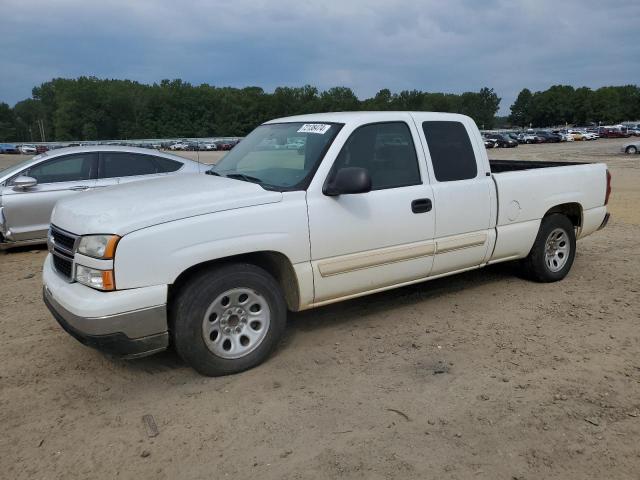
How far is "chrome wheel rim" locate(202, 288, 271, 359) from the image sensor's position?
3799 mm

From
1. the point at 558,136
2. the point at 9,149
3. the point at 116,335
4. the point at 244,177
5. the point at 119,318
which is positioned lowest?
→ the point at 116,335

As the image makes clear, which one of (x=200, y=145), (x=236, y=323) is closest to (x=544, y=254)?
(x=236, y=323)

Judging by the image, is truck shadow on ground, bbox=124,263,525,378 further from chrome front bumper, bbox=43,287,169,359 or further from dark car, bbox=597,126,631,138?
dark car, bbox=597,126,631,138

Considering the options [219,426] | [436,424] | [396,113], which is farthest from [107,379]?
[396,113]

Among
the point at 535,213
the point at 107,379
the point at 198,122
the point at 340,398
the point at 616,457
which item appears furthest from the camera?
the point at 198,122

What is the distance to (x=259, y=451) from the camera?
3066mm

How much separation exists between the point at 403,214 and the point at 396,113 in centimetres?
93

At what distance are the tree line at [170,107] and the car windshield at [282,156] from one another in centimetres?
12024

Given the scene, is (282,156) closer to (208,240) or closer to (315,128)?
(315,128)

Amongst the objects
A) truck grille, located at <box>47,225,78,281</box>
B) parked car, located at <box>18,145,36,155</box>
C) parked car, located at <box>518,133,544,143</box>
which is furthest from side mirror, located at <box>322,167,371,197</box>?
parked car, located at <box>518,133,544,143</box>

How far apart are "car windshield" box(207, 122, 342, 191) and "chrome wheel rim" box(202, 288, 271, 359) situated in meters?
0.86

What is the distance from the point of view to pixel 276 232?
3.93 meters

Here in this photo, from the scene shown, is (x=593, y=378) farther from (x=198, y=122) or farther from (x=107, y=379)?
(x=198, y=122)

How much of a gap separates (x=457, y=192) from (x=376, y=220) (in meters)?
0.97
